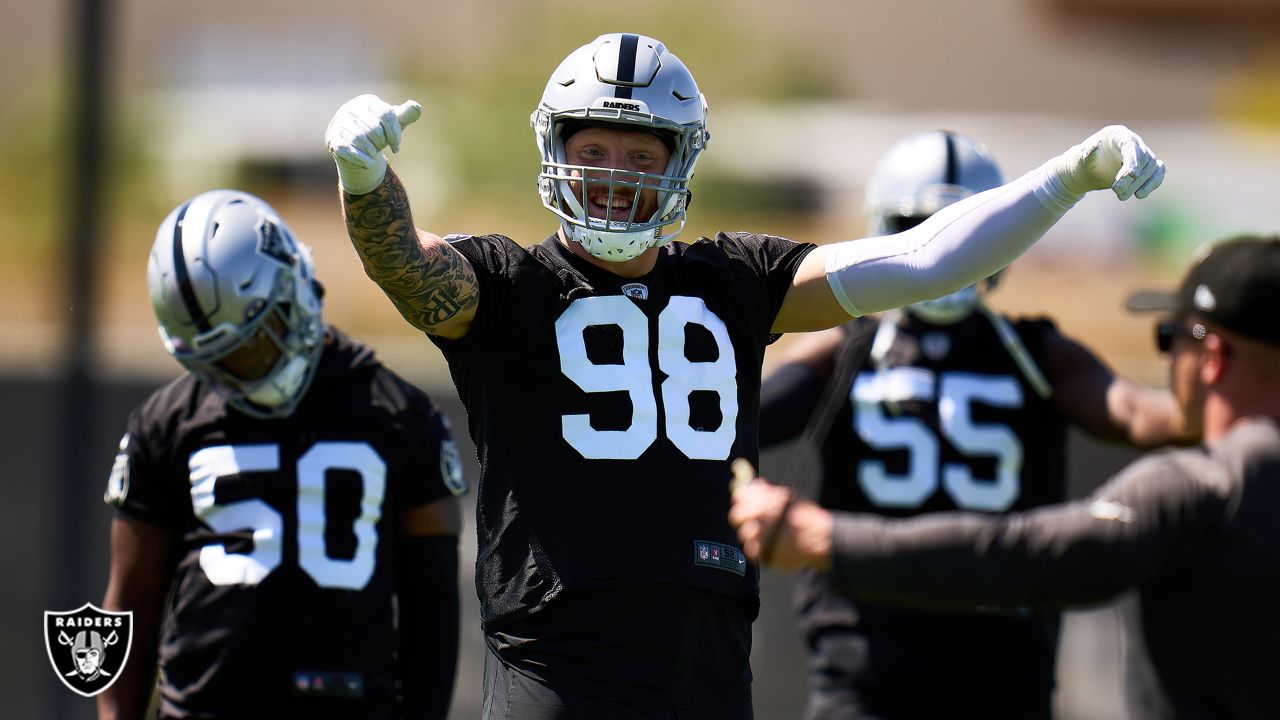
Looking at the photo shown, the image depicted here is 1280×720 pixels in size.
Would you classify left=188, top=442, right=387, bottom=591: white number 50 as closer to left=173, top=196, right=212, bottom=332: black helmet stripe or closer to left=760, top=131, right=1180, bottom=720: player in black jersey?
left=173, top=196, right=212, bottom=332: black helmet stripe

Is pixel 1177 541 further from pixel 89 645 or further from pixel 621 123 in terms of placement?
pixel 89 645

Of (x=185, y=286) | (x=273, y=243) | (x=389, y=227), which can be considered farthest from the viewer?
(x=273, y=243)

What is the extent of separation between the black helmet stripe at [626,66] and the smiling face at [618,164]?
8 cm

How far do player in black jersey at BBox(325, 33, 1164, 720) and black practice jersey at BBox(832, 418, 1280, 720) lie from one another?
21.2 inches

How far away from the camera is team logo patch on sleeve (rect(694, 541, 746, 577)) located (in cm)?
297

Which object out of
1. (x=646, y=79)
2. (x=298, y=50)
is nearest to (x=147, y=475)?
(x=646, y=79)

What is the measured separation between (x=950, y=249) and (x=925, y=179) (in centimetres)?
188

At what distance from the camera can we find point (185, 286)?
11.9 feet

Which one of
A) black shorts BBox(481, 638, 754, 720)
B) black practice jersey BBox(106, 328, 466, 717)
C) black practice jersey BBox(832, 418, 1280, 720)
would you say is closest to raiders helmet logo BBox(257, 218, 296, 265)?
black practice jersey BBox(106, 328, 466, 717)

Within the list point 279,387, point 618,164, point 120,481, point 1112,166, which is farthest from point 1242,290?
point 120,481

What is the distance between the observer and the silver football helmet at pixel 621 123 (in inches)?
122

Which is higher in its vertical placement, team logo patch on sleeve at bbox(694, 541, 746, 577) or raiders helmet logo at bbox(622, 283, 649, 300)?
raiders helmet logo at bbox(622, 283, 649, 300)

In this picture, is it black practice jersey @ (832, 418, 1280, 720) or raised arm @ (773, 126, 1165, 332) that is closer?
black practice jersey @ (832, 418, 1280, 720)

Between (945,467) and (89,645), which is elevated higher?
(945,467)
